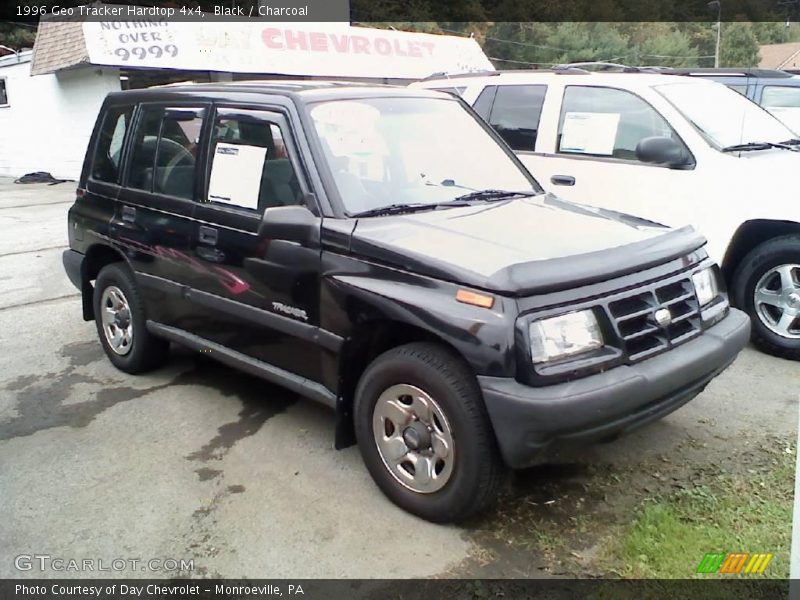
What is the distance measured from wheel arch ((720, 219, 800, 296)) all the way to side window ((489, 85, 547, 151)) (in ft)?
6.17

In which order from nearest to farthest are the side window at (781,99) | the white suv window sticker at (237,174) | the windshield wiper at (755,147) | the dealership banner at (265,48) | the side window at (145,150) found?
the white suv window sticker at (237,174), the side window at (145,150), the windshield wiper at (755,147), the side window at (781,99), the dealership banner at (265,48)

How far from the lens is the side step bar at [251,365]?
144 inches

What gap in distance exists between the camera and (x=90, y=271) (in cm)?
532

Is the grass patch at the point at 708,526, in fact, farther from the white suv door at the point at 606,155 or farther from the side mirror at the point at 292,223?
the white suv door at the point at 606,155

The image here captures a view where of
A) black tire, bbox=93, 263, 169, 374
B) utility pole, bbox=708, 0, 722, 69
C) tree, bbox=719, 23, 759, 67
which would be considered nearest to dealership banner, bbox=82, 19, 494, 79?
utility pole, bbox=708, 0, 722, 69

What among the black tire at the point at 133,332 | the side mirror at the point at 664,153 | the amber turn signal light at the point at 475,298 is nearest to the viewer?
the amber turn signal light at the point at 475,298

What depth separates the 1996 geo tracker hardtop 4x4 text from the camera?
2.91 meters

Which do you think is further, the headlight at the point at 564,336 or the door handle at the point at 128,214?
the door handle at the point at 128,214

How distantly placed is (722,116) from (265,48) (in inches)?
531

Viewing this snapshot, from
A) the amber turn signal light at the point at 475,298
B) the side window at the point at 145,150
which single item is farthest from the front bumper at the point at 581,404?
the side window at the point at 145,150

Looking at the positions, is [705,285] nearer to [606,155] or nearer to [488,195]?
[488,195]

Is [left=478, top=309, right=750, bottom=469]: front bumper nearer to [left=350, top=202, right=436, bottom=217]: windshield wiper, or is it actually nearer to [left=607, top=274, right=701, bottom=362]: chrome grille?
[left=607, top=274, right=701, bottom=362]: chrome grille

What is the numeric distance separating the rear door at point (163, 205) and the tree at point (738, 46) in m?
16.0

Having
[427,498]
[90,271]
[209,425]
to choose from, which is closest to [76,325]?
[90,271]
